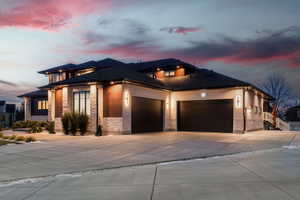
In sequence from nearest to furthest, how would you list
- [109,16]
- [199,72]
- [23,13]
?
[23,13]
[109,16]
[199,72]

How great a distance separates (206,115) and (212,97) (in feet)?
5.25

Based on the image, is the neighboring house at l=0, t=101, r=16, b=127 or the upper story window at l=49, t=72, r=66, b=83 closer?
the upper story window at l=49, t=72, r=66, b=83

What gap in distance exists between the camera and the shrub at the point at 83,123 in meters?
16.1

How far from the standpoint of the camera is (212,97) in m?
19.0

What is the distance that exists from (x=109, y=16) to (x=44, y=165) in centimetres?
1197

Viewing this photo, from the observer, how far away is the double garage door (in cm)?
1756

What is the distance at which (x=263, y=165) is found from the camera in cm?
671

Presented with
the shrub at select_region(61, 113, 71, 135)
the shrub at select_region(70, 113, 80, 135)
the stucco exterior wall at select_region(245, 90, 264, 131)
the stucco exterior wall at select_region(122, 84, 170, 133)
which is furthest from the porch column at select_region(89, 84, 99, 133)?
the stucco exterior wall at select_region(245, 90, 264, 131)

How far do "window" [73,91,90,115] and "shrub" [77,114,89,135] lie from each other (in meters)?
0.65

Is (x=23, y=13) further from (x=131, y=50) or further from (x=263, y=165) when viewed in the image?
(x=263, y=165)

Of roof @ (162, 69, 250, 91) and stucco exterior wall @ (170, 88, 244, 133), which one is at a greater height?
roof @ (162, 69, 250, 91)

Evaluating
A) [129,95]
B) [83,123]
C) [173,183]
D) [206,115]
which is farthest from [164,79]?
[173,183]

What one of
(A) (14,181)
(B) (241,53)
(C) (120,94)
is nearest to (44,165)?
(A) (14,181)

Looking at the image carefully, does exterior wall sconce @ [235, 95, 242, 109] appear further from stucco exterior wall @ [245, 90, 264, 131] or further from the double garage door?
stucco exterior wall @ [245, 90, 264, 131]
